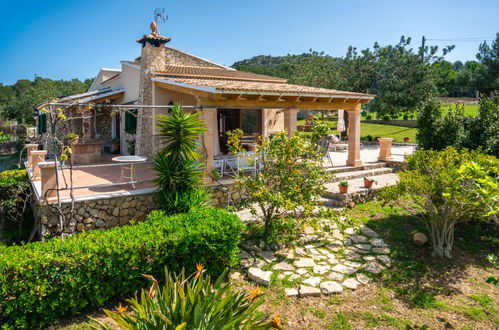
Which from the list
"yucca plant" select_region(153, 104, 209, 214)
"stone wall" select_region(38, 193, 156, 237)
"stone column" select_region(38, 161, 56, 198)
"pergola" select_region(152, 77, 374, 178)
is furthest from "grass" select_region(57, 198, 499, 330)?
"pergola" select_region(152, 77, 374, 178)

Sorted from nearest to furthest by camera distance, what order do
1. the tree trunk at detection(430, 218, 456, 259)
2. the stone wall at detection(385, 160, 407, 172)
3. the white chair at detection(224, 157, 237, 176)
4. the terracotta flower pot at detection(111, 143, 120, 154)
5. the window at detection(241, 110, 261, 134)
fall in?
the tree trunk at detection(430, 218, 456, 259)
the white chair at detection(224, 157, 237, 176)
the stone wall at detection(385, 160, 407, 172)
the window at detection(241, 110, 261, 134)
the terracotta flower pot at detection(111, 143, 120, 154)

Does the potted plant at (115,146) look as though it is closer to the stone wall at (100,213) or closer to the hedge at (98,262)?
the stone wall at (100,213)

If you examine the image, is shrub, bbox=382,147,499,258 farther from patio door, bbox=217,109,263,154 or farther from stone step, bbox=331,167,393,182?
patio door, bbox=217,109,263,154

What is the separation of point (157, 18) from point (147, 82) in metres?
2.60

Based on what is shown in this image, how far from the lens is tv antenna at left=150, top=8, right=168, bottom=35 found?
516 inches

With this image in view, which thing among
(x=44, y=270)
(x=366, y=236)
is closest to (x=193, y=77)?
(x=366, y=236)

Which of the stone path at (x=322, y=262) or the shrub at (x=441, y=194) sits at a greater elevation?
the shrub at (x=441, y=194)

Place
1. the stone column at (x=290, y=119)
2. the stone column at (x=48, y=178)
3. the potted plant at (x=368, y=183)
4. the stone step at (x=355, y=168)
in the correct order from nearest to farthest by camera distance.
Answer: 1. the stone column at (x=48, y=178)
2. the potted plant at (x=368, y=183)
3. the stone column at (x=290, y=119)
4. the stone step at (x=355, y=168)

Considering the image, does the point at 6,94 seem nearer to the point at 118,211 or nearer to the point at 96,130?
the point at 96,130

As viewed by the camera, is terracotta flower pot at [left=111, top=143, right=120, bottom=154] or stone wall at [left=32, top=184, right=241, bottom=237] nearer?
stone wall at [left=32, top=184, right=241, bottom=237]

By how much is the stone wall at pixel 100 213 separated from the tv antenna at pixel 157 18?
24.8 ft

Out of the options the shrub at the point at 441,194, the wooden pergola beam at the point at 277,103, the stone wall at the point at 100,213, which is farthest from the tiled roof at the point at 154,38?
the shrub at the point at 441,194

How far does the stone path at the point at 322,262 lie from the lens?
6.32 meters

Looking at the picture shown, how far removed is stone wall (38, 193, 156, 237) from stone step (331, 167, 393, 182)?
290 inches
